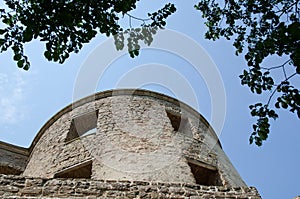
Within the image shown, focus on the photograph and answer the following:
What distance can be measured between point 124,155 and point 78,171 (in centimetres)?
126

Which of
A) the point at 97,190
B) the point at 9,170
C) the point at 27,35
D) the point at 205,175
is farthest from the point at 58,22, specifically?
the point at 9,170

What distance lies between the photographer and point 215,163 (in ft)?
32.2

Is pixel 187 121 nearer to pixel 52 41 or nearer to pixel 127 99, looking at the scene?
pixel 127 99

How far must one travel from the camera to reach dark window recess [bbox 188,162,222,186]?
30.9 ft

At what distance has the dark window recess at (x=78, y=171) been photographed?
8.99m

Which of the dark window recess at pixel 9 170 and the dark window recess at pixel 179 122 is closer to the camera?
the dark window recess at pixel 179 122

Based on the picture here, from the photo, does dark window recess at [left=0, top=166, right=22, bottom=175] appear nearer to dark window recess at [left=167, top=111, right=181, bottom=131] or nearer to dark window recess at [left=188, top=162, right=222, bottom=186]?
dark window recess at [left=167, top=111, right=181, bottom=131]

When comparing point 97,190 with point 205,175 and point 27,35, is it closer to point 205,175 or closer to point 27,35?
point 27,35

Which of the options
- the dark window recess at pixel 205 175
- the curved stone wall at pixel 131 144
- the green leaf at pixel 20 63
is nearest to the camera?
the green leaf at pixel 20 63

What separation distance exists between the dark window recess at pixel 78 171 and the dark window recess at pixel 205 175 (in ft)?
8.27

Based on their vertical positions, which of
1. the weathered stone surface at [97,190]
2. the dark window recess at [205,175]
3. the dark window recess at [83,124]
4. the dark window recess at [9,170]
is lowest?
the weathered stone surface at [97,190]

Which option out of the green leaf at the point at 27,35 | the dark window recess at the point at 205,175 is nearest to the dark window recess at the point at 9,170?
the dark window recess at the point at 205,175

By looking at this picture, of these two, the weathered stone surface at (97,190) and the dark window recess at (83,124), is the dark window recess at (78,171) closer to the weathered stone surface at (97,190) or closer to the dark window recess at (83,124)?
the dark window recess at (83,124)

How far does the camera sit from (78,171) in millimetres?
9188
